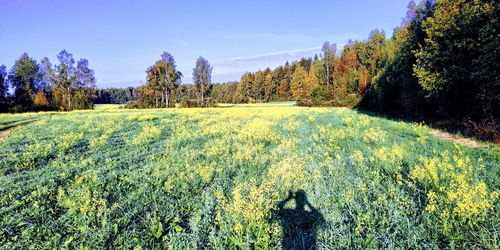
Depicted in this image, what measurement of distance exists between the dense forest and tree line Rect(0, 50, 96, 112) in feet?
0.70

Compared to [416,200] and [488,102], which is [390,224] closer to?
[416,200]

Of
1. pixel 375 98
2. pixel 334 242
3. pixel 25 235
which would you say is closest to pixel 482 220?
pixel 334 242

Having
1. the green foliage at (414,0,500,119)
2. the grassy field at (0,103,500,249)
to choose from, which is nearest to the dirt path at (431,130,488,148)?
the grassy field at (0,103,500,249)

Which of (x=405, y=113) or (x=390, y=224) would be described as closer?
(x=390, y=224)

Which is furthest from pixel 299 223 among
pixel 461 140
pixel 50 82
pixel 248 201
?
pixel 50 82

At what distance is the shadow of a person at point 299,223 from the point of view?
5.20 meters

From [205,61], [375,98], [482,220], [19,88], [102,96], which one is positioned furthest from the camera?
[102,96]

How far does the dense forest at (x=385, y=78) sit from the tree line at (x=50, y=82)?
0.21m

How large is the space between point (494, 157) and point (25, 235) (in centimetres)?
1333

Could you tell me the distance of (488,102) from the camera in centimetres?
1706

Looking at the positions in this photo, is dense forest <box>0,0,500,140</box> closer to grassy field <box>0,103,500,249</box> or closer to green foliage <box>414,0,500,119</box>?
green foliage <box>414,0,500,119</box>

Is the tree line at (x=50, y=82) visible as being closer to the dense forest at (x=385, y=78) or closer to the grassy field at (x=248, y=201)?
the dense forest at (x=385, y=78)

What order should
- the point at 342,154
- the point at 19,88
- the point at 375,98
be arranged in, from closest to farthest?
the point at 342,154
the point at 375,98
the point at 19,88

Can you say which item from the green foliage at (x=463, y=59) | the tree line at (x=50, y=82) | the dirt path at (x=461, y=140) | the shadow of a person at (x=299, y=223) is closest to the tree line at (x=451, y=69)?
the green foliage at (x=463, y=59)
